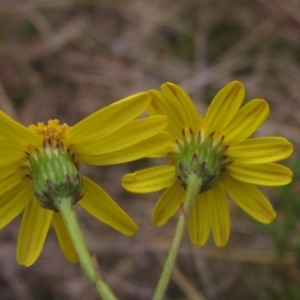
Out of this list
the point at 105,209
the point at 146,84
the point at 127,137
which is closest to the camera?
the point at 127,137

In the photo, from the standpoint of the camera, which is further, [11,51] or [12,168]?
[11,51]

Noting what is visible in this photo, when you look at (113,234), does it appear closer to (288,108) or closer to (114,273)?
(114,273)

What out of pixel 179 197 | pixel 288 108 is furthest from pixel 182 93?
pixel 288 108

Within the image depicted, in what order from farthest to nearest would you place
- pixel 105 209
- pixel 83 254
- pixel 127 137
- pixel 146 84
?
pixel 146 84
pixel 105 209
pixel 127 137
pixel 83 254

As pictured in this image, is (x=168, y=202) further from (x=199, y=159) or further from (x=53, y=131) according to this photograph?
(x=53, y=131)

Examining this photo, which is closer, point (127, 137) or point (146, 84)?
point (127, 137)

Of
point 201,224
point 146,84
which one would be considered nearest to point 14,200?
point 201,224
